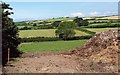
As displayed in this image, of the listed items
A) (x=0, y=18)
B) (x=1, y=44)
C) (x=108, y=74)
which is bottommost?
(x=108, y=74)

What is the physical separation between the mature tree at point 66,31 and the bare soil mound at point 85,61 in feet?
106

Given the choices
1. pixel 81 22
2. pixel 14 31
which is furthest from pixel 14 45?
pixel 81 22

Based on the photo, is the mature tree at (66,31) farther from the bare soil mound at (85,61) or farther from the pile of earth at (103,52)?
the bare soil mound at (85,61)

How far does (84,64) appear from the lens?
20953 millimetres

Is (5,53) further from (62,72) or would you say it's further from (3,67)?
(62,72)

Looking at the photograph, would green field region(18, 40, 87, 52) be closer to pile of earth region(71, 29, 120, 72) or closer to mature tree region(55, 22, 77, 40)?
pile of earth region(71, 29, 120, 72)

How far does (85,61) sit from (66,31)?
40.0m

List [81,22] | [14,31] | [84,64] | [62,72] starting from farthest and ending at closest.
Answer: [81,22] → [14,31] → [84,64] → [62,72]

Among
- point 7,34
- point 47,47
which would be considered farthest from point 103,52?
point 47,47

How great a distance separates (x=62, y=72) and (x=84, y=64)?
3.99 metres

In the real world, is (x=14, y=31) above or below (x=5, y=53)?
above

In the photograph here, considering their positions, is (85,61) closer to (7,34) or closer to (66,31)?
(7,34)

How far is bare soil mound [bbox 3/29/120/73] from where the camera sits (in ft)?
59.7

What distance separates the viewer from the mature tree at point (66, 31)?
198ft
